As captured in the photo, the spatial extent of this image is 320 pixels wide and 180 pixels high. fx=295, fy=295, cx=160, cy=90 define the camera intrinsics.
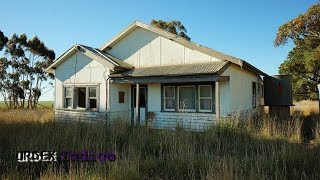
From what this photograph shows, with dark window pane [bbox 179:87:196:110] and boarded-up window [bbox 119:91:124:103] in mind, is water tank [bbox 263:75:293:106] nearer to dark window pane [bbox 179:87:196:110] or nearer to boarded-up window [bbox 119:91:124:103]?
dark window pane [bbox 179:87:196:110]

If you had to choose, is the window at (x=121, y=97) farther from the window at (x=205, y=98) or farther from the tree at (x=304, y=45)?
the tree at (x=304, y=45)

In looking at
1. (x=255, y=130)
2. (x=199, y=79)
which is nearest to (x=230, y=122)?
(x=255, y=130)

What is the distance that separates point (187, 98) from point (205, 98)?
1.08 metres

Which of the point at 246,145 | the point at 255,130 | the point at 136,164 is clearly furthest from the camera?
the point at 255,130

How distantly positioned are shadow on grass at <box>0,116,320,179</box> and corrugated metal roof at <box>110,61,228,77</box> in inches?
132

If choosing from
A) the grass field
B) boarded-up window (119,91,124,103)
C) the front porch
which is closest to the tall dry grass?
the front porch

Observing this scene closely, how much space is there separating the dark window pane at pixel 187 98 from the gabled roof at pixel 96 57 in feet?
12.9

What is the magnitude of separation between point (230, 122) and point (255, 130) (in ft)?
4.09

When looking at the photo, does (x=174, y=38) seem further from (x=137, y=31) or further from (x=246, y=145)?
(x=246, y=145)

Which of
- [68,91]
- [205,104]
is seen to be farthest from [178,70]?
[68,91]

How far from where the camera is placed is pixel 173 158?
25.9 feet

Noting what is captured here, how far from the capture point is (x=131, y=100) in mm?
18375

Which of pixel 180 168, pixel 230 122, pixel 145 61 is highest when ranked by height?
pixel 145 61

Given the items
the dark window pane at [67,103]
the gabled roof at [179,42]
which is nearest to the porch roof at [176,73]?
the gabled roof at [179,42]
